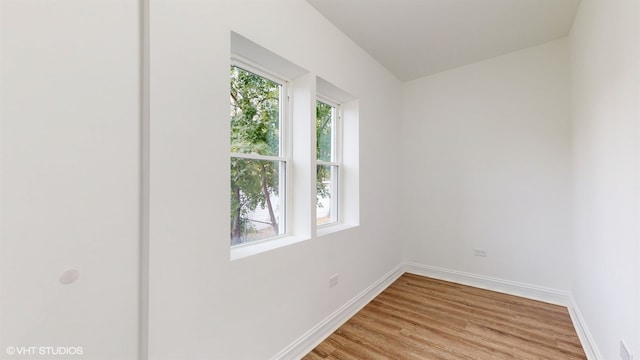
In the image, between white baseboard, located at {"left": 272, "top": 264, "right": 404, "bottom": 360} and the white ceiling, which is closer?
white baseboard, located at {"left": 272, "top": 264, "right": 404, "bottom": 360}

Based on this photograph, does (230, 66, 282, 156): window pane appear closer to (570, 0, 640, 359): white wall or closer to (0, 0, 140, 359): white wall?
(0, 0, 140, 359): white wall

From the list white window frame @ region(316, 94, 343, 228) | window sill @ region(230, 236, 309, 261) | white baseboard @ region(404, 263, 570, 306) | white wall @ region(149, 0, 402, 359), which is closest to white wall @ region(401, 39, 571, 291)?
white baseboard @ region(404, 263, 570, 306)

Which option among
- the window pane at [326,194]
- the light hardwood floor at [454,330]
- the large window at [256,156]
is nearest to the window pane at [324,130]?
the window pane at [326,194]

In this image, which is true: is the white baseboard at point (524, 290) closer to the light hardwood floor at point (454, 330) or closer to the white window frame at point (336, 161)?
the light hardwood floor at point (454, 330)

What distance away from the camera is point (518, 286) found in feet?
10.0

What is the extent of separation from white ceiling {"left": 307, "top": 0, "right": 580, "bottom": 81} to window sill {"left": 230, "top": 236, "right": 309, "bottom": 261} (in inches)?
75.8

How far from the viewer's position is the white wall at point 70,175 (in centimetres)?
94

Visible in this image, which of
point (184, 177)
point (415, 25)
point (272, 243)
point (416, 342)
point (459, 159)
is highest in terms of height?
point (415, 25)

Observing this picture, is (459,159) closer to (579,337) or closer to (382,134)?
(382,134)

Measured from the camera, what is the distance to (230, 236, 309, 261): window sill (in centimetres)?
171

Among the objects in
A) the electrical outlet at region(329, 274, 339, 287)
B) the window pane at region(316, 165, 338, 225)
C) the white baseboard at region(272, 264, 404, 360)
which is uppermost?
the window pane at region(316, 165, 338, 225)

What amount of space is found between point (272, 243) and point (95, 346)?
1.09 m

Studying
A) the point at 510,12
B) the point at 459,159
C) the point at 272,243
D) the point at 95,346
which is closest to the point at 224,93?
the point at 272,243

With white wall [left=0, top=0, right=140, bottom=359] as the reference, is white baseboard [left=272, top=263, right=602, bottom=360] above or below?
below
